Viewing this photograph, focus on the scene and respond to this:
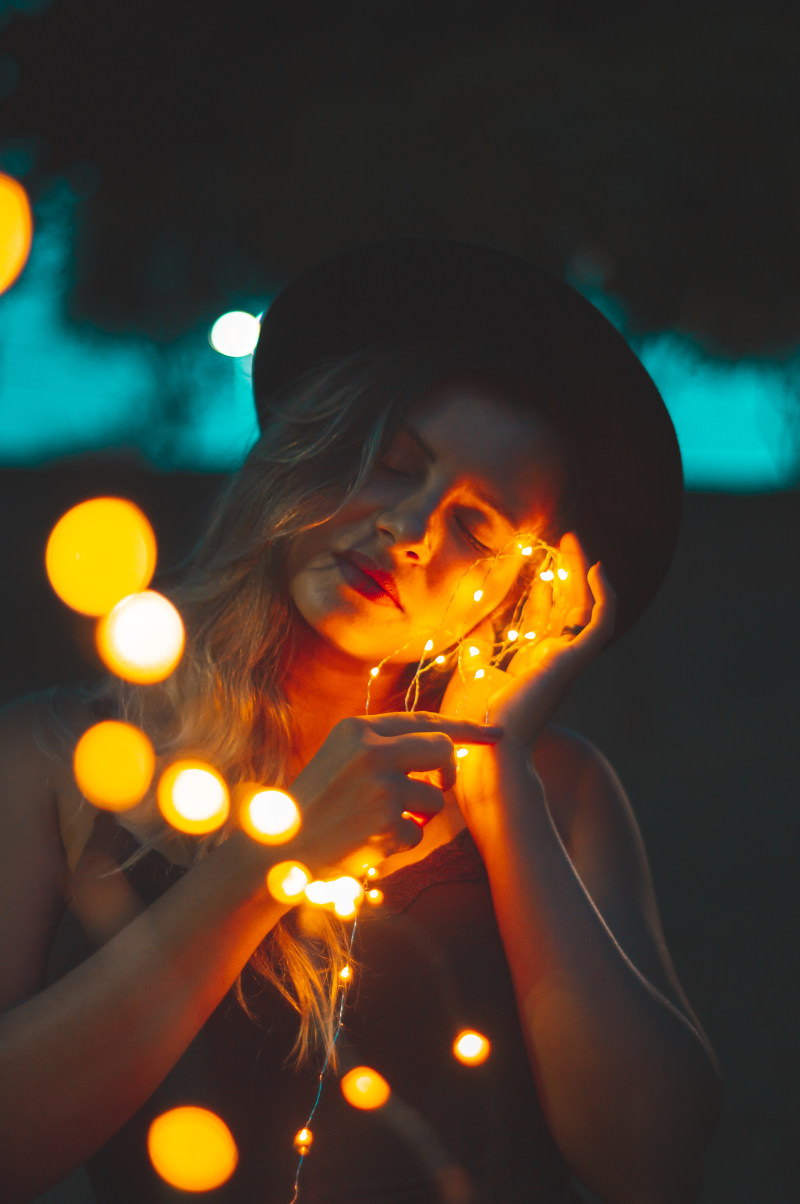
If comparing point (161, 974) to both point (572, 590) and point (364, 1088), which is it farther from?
point (572, 590)

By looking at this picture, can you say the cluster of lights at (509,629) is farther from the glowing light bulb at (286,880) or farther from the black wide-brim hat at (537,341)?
the glowing light bulb at (286,880)

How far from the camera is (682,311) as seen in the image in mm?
5145

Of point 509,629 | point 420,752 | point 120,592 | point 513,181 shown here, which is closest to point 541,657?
point 509,629

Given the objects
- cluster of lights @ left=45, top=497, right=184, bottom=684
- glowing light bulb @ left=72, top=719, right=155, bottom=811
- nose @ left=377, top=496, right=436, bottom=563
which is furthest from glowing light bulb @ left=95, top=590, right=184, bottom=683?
nose @ left=377, top=496, right=436, bottom=563

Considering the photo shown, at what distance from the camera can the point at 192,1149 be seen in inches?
47.8

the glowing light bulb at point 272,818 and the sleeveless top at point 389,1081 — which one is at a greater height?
the glowing light bulb at point 272,818

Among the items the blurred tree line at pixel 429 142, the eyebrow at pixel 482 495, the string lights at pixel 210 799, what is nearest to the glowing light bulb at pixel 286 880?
the string lights at pixel 210 799

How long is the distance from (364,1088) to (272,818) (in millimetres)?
496

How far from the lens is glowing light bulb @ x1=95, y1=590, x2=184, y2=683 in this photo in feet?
5.17

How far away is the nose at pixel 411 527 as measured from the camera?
1.35 meters

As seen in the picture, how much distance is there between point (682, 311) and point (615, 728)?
2889 millimetres

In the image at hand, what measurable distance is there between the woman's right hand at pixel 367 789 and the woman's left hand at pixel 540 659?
282mm

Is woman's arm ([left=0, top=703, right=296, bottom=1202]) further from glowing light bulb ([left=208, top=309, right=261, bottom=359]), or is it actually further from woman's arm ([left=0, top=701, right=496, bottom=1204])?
glowing light bulb ([left=208, top=309, right=261, bottom=359])

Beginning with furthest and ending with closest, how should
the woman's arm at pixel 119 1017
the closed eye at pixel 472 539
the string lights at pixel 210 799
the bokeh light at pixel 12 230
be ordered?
the bokeh light at pixel 12 230 → the closed eye at pixel 472 539 → the string lights at pixel 210 799 → the woman's arm at pixel 119 1017
